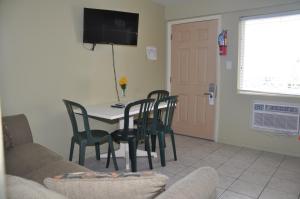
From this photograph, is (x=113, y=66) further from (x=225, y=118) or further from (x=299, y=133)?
(x=299, y=133)

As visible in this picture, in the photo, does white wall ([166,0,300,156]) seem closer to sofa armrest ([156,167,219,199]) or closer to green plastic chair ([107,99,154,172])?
green plastic chair ([107,99,154,172])

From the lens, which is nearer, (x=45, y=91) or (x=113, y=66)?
(x=45, y=91)

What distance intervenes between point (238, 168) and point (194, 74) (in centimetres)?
189

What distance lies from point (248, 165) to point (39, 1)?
334 centimetres

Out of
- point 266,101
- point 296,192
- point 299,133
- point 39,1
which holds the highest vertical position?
point 39,1

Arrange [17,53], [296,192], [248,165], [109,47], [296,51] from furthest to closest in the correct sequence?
[109,47]
[296,51]
[248,165]
[17,53]
[296,192]

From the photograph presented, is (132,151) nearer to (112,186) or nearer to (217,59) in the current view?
(112,186)

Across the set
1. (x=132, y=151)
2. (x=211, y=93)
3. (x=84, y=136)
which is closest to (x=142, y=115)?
(x=132, y=151)

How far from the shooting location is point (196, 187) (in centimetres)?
122

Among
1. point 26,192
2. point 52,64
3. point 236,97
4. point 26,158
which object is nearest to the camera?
point 26,192

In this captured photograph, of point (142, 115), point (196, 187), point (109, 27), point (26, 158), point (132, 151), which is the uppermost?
point (109, 27)

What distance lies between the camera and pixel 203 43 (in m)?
4.39

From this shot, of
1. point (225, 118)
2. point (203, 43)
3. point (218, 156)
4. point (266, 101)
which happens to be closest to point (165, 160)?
point (218, 156)

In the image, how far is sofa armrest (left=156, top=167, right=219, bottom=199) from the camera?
3.74 ft
